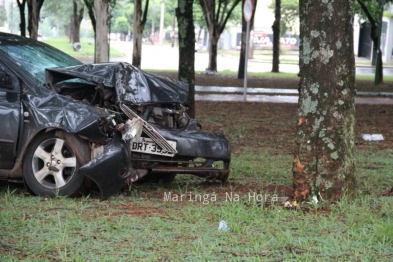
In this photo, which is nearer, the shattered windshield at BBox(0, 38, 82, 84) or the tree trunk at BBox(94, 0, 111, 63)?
the shattered windshield at BBox(0, 38, 82, 84)

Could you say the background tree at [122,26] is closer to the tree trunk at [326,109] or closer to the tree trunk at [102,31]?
the tree trunk at [102,31]

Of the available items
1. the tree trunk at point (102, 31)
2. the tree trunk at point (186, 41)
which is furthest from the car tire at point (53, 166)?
the tree trunk at point (102, 31)

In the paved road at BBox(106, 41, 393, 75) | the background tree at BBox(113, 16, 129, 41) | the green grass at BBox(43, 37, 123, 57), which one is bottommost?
the green grass at BBox(43, 37, 123, 57)

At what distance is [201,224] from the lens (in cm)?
664

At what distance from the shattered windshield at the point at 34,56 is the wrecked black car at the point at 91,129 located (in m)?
0.02

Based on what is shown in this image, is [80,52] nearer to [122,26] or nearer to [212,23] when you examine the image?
[212,23]

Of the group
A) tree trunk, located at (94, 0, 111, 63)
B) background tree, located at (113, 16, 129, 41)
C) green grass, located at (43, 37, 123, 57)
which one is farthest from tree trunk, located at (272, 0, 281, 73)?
background tree, located at (113, 16, 129, 41)

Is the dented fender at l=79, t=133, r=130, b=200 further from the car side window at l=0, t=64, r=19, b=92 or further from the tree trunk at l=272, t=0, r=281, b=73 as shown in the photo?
the tree trunk at l=272, t=0, r=281, b=73

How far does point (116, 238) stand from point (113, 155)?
1.56 meters

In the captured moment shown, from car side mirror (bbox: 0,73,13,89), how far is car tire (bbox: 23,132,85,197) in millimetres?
616

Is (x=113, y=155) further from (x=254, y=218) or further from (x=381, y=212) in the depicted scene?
(x=381, y=212)

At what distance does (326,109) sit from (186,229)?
74.2 inches

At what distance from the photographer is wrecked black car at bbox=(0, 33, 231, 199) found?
25.5ft

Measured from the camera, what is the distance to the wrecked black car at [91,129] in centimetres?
776
